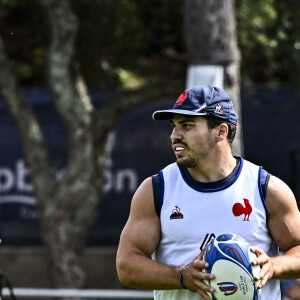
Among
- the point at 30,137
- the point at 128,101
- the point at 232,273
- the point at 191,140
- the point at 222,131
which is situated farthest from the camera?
the point at 128,101

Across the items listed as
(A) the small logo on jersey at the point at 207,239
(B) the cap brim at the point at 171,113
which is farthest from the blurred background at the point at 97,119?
(A) the small logo on jersey at the point at 207,239

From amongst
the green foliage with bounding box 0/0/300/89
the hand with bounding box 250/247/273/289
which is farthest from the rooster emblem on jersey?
the green foliage with bounding box 0/0/300/89

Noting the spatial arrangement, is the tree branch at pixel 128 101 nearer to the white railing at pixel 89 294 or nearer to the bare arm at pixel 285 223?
the white railing at pixel 89 294

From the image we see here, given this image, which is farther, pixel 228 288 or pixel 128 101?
pixel 128 101

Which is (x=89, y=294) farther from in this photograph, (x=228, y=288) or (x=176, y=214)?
(x=228, y=288)

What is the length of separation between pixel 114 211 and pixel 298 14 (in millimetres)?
3799

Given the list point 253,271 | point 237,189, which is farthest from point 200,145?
point 253,271

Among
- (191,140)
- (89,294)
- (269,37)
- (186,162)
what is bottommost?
(89,294)

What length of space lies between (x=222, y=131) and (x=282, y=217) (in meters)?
0.52

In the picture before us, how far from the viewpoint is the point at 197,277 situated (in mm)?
3828

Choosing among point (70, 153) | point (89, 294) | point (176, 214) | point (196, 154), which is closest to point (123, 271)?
point (176, 214)

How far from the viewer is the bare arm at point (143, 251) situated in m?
4.00

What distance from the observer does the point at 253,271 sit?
3801 mm

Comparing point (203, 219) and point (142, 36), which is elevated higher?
point (142, 36)
